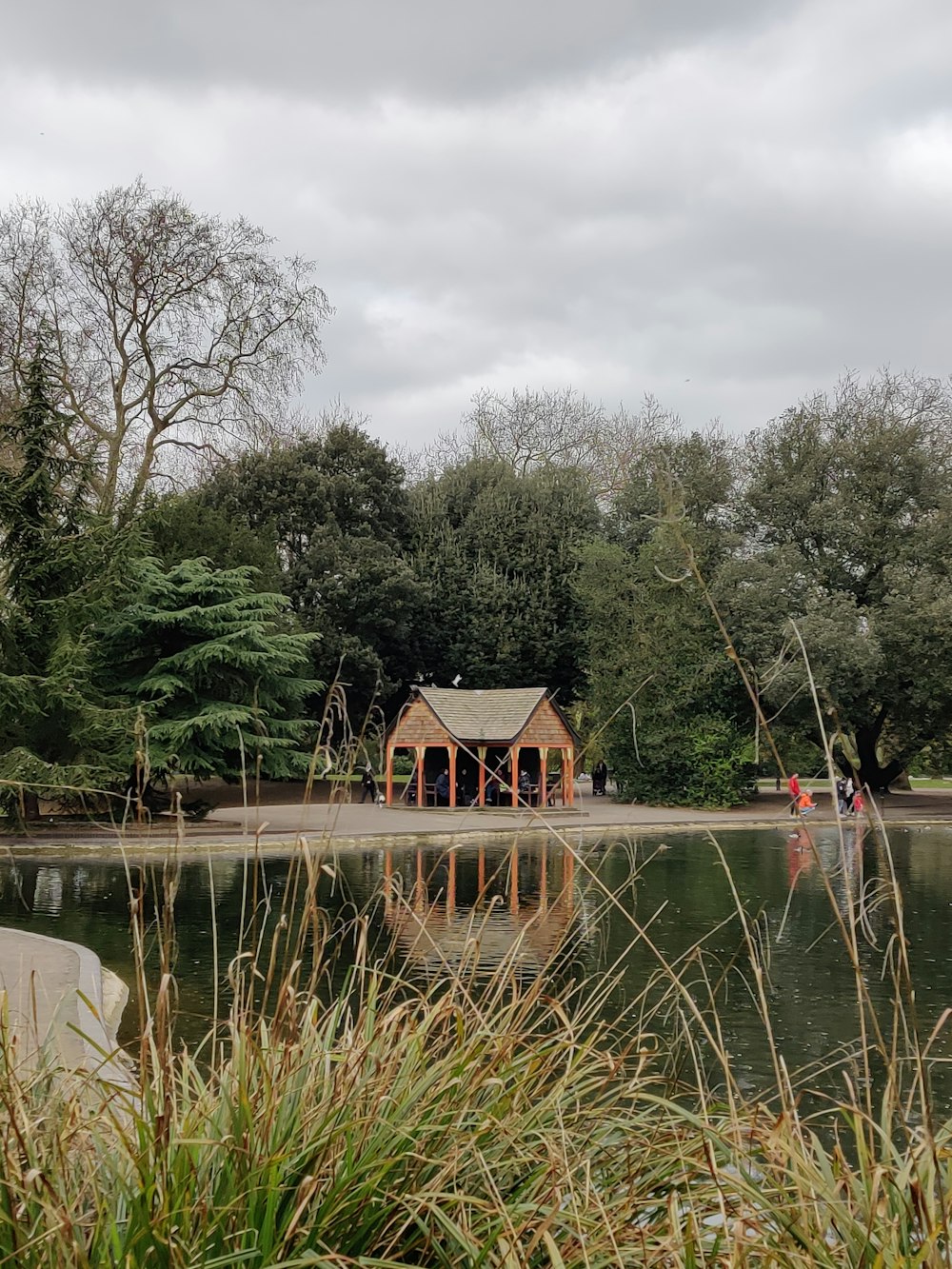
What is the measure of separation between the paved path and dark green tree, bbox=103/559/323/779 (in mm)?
1374

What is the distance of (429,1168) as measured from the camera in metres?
2.38

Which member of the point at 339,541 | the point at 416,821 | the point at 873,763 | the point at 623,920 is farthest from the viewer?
the point at 339,541

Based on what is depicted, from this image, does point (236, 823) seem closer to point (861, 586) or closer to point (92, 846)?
point (92, 846)

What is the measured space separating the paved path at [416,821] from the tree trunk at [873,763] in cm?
56

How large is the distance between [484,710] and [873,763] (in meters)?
11.1

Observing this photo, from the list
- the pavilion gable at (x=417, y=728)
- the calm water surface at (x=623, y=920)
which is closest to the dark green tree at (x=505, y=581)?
the pavilion gable at (x=417, y=728)

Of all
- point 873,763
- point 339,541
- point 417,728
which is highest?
point 339,541

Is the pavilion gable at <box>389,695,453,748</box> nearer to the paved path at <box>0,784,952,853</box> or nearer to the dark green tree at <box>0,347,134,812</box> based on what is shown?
the paved path at <box>0,784,952,853</box>

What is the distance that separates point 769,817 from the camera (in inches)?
1151

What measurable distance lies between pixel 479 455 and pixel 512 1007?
41.3 m

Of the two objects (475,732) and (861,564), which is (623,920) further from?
(861,564)

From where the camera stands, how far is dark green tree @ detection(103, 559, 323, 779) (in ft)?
80.6

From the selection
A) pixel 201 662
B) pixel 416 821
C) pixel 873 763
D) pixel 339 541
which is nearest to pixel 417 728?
pixel 416 821

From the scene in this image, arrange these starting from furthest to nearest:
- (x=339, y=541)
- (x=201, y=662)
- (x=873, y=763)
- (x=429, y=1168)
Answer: (x=339, y=541) → (x=873, y=763) → (x=201, y=662) → (x=429, y=1168)
